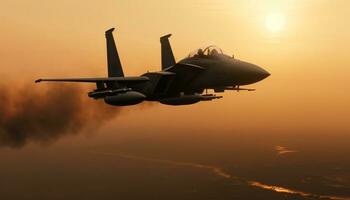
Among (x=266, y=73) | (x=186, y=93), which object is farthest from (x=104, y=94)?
(x=266, y=73)

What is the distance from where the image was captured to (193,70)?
3494 cm

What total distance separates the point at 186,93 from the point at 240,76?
209 inches

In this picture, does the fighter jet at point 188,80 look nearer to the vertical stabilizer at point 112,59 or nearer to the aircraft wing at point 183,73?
the aircraft wing at point 183,73

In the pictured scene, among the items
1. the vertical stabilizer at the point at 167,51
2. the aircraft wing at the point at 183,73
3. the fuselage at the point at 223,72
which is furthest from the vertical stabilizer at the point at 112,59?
the fuselage at the point at 223,72

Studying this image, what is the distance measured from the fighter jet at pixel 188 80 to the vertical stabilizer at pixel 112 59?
646cm

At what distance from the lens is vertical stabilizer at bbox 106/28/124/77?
45.1m

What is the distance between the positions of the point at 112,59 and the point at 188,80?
43.0 ft

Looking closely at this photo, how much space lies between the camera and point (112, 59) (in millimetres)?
45500

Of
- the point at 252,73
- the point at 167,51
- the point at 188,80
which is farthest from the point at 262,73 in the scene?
the point at 167,51

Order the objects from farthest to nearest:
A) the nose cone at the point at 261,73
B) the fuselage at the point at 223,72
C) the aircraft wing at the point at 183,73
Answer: the aircraft wing at the point at 183,73 < the fuselage at the point at 223,72 < the nose cone at the point at 261,73

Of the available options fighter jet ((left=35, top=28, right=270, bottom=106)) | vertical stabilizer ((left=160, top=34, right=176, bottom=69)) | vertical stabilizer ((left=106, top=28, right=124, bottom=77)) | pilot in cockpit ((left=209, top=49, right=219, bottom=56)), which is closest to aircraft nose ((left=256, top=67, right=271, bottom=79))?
fighter jet ((left=35, top=28, right=270, bottom=106))

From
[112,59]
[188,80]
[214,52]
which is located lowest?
[188,80]

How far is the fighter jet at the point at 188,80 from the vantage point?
3356 cm

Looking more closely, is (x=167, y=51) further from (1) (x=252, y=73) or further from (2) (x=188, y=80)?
(1) (x=252, y=73)
